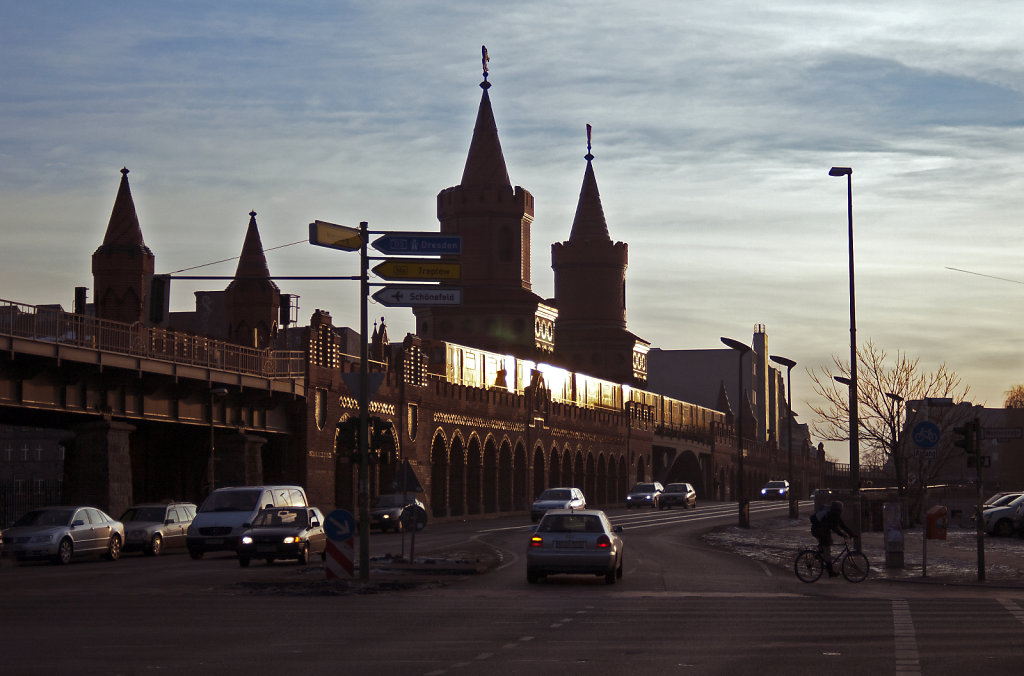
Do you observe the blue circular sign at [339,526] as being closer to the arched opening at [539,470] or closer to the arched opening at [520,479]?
the arched opening at [520,479]

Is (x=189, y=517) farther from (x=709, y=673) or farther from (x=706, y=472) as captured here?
(x=706, y=472)

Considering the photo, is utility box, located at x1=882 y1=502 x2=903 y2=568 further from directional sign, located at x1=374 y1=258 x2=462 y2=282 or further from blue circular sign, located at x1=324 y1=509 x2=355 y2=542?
blue circular sign, located at x1=324 y1=509 x2=355 y2=542

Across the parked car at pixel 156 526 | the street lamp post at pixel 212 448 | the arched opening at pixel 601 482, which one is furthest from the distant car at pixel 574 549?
the arched opening at pixel 601 482

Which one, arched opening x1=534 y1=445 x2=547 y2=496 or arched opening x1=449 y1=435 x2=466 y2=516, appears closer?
arched opening x1=449 y1=435 x2=466 y2=516

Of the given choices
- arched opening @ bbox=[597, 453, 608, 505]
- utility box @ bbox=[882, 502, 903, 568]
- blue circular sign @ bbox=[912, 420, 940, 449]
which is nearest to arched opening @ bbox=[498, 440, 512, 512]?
arched opening @ bbox=[597, 453, 608, 505]

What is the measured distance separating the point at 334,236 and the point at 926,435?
1217 centimetres

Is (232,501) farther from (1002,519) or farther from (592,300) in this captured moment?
(592,300)

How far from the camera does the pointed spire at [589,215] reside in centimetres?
13838

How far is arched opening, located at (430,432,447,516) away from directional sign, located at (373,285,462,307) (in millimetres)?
50523

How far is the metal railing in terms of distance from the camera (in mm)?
42875

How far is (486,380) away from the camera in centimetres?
9550

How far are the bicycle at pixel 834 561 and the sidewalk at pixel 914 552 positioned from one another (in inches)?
44.7

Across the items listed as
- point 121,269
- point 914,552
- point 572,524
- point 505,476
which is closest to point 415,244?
point 572,524

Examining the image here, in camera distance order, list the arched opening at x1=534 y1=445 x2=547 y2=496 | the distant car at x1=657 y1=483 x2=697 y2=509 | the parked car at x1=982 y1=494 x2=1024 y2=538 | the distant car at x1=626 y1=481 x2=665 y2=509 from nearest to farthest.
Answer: the parked car at x1=982 y1=494 x2=1024 y2=538 → the distant car at x1=626 y1=481 x2=665 y2=509 → the distant car at x1=657 y1=483 x2=697 y2=509 → the arched opening at x1=534 y1=445 x2=547 y2=496
